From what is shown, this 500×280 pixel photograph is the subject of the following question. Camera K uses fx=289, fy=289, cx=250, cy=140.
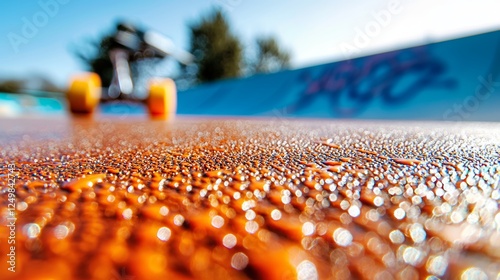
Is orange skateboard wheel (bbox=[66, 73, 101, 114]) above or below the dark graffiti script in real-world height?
below

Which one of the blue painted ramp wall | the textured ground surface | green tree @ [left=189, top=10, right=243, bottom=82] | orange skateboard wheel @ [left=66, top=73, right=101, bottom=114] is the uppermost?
green tree @ [left=189, top=10, right=243, bottom=82]

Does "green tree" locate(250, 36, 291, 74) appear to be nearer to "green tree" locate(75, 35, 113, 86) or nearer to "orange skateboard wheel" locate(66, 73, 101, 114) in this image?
"green tree" locate(75, 35, 113, 86)

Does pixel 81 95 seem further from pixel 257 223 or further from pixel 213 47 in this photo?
pixel 213 47

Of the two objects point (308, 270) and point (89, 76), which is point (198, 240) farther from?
point (89, 76)

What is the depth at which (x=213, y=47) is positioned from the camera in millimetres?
13023

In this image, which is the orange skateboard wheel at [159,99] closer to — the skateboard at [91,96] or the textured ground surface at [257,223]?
the skateboard at [91,96]

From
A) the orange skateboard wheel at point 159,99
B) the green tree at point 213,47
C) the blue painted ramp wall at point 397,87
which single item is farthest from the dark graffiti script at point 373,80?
the green tree at point 213,47

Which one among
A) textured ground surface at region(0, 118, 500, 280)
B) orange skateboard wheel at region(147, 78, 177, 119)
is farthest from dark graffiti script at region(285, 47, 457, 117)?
textured ground surface at region(0, 118, 500, 280)

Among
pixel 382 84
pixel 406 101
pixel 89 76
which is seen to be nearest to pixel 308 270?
pixel 89 76

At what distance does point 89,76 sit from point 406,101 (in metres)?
3.36

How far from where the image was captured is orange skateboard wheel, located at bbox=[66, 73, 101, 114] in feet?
7.84

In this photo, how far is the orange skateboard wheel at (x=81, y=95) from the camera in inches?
94.0

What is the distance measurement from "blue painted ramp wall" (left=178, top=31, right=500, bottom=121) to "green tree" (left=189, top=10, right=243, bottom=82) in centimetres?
802

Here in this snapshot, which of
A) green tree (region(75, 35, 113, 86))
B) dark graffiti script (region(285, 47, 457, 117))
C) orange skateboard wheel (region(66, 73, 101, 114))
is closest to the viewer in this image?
orange skateboard wheel (region(66, 73, 101, 114))
